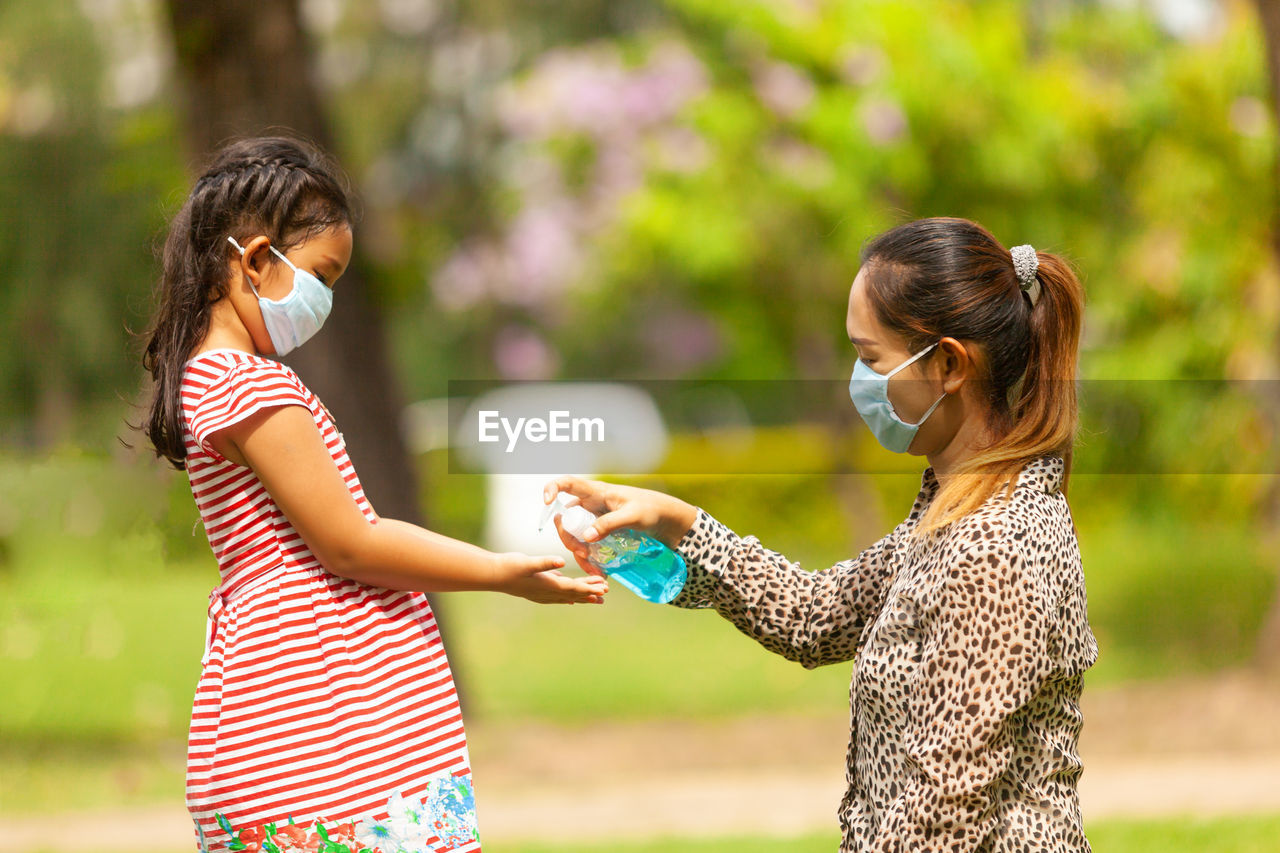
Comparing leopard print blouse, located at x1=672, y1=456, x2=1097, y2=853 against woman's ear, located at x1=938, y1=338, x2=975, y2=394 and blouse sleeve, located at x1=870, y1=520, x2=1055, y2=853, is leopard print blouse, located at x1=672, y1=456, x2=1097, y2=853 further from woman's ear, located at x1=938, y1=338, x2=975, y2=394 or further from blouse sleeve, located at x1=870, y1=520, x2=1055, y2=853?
woman's ear, located at x1=938, y1=338, x2=975, y2=394

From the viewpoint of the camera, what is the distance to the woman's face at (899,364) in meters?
2.34

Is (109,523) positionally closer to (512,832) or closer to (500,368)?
(512,832)

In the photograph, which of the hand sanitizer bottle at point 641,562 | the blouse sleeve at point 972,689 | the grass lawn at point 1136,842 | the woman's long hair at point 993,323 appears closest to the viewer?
the blouse sleeve at point 972,689

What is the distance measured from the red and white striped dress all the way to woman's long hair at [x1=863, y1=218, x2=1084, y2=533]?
92cm

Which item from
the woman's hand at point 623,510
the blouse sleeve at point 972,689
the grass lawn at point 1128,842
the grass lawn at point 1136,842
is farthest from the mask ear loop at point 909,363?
the grass lawn at point 1128,842

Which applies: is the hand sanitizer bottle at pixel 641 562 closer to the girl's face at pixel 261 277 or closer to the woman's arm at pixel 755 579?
the woman's arm at pixel 755 579

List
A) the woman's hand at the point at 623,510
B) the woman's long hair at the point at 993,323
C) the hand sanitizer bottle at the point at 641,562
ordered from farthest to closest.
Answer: the hand sanitizer bottle at the point at 641,562 → the woman's hand at the point at 623,510 → the woman's long hair at the point at 993,323

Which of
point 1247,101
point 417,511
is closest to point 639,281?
point 1247,101

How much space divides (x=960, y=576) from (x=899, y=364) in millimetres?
437

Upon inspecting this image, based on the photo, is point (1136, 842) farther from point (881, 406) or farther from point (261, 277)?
point (261, 277)

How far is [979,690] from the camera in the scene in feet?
6.68

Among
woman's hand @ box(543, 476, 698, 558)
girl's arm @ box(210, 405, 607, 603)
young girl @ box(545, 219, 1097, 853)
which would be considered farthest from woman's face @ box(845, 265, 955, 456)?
girl's arm @ box(210, 405, 607, 603)

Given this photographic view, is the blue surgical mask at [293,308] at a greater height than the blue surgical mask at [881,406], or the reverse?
the blue surgical mask at [293,308]

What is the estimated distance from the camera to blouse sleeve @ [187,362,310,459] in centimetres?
216
